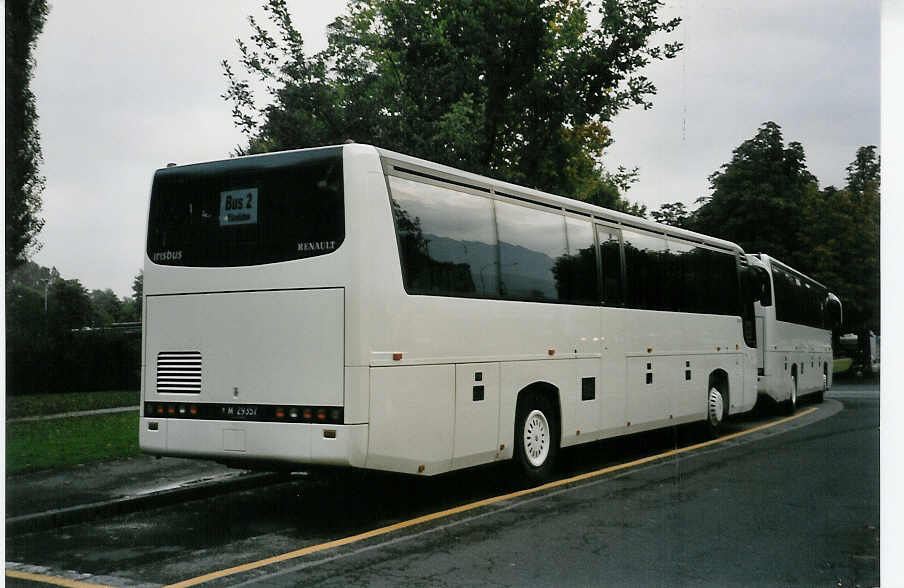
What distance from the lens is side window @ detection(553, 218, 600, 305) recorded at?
1101 centimetres

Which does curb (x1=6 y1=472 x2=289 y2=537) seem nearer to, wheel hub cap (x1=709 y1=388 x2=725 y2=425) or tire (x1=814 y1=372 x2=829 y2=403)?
tire (x1=814 y1=372 x2=829 y2=403)

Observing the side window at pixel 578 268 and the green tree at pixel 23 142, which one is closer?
the green tree at pixel 23 142

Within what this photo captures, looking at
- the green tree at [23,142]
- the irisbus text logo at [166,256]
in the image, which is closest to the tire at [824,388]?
the irisbus text logo at [166,256]

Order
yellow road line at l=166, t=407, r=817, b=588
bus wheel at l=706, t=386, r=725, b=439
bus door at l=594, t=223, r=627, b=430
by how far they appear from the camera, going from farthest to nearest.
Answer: bus wheel at l=706, t=386, r=725, b=439
bus door at l=594, t=223, r=627, b=430
yellow road line at l=166, t=407, r=817, b=588

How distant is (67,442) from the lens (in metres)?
12.6

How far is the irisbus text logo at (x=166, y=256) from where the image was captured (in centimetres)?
877

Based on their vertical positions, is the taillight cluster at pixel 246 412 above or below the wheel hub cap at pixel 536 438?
above

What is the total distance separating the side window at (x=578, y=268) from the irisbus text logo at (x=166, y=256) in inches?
170

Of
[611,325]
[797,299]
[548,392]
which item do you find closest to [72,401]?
[548,392]

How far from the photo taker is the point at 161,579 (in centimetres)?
650

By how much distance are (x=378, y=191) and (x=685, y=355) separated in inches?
291

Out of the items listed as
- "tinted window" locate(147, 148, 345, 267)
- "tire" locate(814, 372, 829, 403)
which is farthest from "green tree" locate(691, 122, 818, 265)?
"tinted window" locate(147, 148, 345, 267)

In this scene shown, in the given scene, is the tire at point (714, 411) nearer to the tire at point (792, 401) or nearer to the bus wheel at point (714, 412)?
the bus wheel at point (714, 412)

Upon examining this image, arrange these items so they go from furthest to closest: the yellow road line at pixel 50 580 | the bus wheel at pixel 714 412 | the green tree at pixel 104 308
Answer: the bus wheel at pixel 714 412 < the green tree at pixel 104 308 < the yellow road line at pixel 50 580
